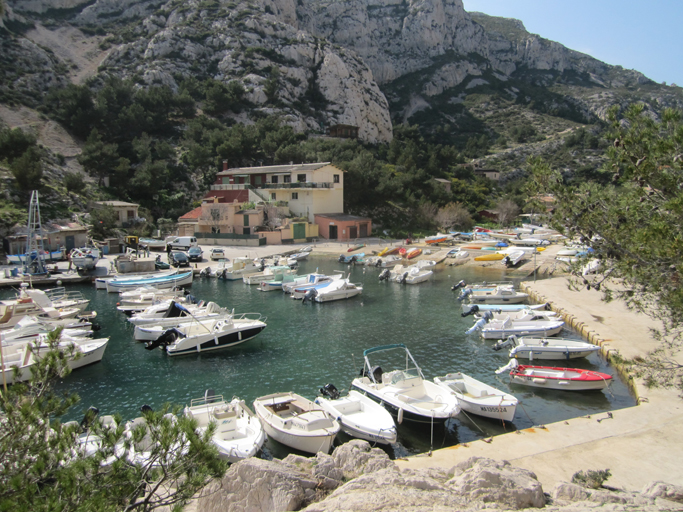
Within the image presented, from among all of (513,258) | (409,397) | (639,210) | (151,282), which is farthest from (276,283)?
(639,210)

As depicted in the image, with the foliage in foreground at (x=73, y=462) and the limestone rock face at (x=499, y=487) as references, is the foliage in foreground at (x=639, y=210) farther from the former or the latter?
the foliage in foreground at (x=73, y=462)

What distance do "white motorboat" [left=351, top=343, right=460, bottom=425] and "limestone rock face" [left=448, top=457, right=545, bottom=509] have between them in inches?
212

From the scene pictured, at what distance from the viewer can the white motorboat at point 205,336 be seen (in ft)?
72.2

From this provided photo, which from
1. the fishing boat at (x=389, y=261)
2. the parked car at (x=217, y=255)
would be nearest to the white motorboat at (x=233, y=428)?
the fishing boat at (x=389, y=261)

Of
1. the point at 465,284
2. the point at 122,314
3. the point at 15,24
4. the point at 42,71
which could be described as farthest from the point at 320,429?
the point at 15,24

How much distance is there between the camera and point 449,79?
462 feet

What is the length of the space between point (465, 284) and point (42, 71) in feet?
303

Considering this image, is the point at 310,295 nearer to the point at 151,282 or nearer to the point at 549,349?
the point at 151,282

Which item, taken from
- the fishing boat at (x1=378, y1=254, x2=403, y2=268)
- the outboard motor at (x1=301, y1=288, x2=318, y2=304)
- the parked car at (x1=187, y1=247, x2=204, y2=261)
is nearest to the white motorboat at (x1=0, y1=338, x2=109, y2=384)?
the outboard motor at (x1=301, y1=288, x2=318, y2=304)

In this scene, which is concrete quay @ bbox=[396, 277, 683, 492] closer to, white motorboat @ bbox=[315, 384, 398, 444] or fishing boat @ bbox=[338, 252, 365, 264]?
white motorboat @ bbox=[315, 384, 398, 444]

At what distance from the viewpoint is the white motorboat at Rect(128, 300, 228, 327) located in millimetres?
24922

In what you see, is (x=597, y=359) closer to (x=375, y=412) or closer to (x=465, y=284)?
(x=375, y=412)

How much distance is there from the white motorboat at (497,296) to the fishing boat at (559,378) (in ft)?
40.8

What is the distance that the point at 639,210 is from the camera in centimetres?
993
